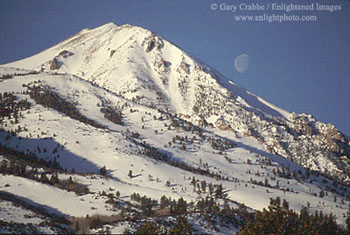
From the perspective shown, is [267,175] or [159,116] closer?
[267,175]

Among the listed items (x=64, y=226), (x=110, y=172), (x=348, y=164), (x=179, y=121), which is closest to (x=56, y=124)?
(x=110, y=172)

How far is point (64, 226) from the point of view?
4081 cm

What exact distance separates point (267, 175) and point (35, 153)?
92597 mm

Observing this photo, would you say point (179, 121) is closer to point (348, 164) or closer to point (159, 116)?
point (159, 116)

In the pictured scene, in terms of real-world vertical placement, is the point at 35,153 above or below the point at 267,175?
below

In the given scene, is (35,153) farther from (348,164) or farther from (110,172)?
(348,164)

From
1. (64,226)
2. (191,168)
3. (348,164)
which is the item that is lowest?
(64,226)

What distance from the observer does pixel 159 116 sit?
17138cm

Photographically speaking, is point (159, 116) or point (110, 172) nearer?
point (110, 172)

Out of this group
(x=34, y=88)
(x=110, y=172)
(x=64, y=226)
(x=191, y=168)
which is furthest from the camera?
(x=34, y=88)

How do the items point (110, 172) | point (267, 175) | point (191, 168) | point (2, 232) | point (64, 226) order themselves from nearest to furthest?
1. point (2, 232)
2. point (64, 226)
3. point (110, 172)
4. point (191, 168)
5. point (267, 175)

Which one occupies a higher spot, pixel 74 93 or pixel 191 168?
pixel 74 93

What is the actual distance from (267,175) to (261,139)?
7188cm

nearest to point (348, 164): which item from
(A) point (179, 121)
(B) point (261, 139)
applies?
(B) point (261, 139)
